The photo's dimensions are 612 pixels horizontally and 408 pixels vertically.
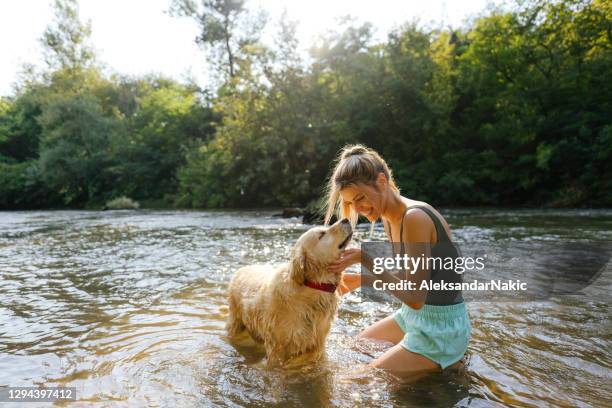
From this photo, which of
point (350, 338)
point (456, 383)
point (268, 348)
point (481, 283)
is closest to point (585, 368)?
point (456, 383)

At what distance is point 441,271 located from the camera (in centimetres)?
323

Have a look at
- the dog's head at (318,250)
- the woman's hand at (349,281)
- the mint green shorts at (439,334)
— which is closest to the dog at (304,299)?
the dog's head at (318,250)

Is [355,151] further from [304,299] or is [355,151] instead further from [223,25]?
[223,25]

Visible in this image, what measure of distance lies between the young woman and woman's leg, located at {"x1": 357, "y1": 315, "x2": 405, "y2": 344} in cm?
32

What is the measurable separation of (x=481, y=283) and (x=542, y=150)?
1785 centimetres

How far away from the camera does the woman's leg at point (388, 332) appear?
380cm

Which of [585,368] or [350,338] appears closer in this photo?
[585,368]

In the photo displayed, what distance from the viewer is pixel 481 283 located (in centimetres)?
628

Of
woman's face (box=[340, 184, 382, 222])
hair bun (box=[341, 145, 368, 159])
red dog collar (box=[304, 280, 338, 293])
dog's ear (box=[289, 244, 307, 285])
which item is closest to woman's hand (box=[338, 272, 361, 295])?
red dog collar (box=[304, 280, 338, 293])

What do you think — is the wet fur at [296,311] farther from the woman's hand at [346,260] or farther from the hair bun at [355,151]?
the hair bun at [355,151]

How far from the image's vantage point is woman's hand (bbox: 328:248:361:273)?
3.25m

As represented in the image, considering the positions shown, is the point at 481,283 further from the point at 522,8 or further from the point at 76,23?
the point at 76,23

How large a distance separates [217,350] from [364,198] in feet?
6.56

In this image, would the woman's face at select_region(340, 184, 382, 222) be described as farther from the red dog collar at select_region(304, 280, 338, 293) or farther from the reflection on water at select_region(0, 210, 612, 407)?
the reflection on water at select_region(0, 210, 612, 407)
